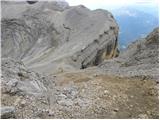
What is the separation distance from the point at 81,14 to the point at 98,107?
33.9 m

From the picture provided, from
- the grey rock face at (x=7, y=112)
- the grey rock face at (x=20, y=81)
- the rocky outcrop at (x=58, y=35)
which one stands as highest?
the grey rock face at (x=7, y=112)

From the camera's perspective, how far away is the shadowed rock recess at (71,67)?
448 inches

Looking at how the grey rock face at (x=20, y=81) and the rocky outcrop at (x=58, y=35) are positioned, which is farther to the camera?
the rocky outcrop at (x=58, y=35)

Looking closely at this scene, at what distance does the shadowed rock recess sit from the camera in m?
11.4

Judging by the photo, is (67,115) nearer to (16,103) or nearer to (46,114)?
(46,114)

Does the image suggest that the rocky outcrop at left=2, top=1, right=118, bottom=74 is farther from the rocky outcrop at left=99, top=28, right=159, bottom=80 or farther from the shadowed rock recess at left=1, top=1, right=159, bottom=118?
the rocky outcrop at left=99, top=28, right=159, bottom=80

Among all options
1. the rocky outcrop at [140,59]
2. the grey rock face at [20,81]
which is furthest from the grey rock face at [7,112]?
the rocky outcrop at [140,59]

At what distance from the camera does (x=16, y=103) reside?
1105 centimetres

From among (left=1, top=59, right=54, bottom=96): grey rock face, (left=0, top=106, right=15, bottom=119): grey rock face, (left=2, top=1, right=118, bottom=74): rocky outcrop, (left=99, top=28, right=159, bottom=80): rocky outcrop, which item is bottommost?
(left=2, top=1, right=118, bottom=74): rocky outcrop

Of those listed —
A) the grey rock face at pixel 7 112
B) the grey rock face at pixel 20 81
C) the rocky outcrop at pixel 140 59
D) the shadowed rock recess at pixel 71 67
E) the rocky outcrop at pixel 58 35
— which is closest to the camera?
the grey rock face at pixel 7 112

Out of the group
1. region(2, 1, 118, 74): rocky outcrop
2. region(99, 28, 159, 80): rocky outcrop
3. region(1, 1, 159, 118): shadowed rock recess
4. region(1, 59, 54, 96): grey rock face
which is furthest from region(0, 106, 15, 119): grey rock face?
region(2, 1, 118, 74): rocky outcrop

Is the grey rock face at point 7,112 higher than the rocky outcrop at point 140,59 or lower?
higher

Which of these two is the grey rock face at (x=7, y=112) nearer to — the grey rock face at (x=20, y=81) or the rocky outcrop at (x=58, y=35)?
the grey rock face at (x=20, y=81)

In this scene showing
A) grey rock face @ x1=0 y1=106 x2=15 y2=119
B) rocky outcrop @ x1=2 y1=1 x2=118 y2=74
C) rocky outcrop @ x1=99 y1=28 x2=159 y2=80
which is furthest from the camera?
rocky outcrop @ x1=2 y1=1 x2=118 y2=74
